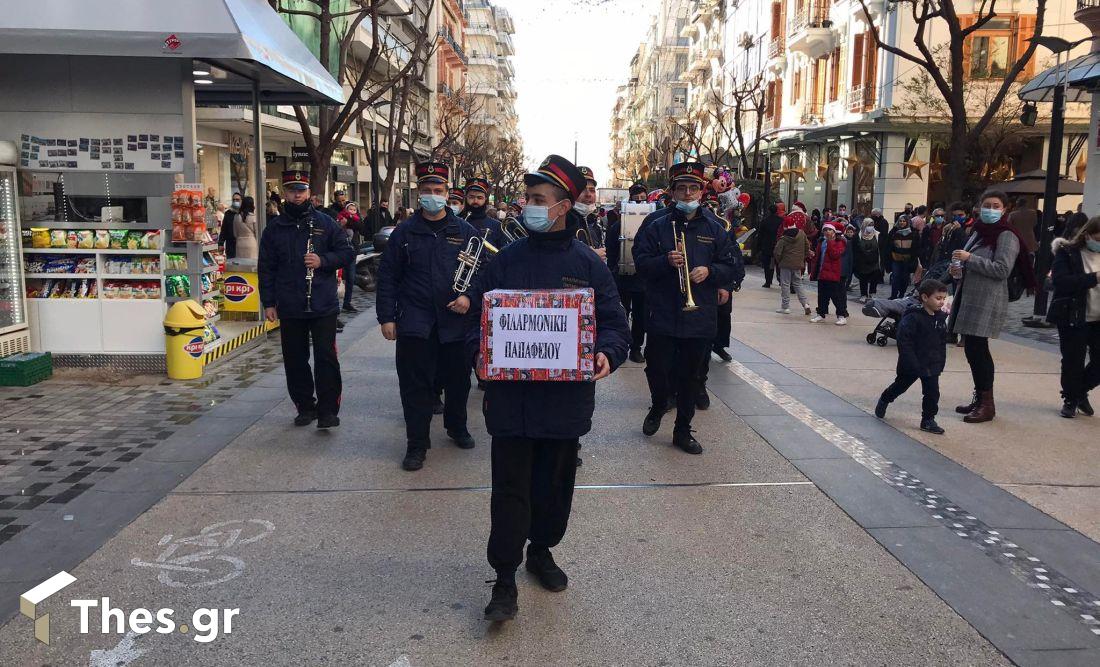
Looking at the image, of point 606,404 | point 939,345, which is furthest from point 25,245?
point 939,345

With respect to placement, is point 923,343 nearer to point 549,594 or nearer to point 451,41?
point 549,594

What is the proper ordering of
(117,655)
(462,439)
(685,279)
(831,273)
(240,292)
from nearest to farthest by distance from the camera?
(117,655) → (685,279) → (462,439) → (240,292) → (831,273)

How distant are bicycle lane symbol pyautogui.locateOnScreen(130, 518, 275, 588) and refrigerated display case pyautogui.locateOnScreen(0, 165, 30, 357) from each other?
5084 mm

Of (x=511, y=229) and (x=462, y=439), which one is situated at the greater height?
(x=511, y=229)

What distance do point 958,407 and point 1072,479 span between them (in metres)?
1.90

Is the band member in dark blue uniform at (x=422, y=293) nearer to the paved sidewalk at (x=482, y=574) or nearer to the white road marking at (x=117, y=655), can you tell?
the paved sidewalk at (x=482, y=574)

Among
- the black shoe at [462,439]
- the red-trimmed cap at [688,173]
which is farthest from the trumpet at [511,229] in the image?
the black shoe at [462,439]

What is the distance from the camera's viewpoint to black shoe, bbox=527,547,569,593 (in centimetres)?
421

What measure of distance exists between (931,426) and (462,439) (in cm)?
Answer: 364

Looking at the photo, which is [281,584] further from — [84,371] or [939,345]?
[84,371]

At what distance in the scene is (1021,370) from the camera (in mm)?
10125

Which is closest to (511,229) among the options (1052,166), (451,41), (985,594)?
(985,594)

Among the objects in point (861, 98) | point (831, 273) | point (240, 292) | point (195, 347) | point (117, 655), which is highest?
point (861, 98)

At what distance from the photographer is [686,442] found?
6.66 m
